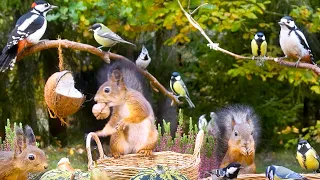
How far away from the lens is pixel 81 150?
545 cm

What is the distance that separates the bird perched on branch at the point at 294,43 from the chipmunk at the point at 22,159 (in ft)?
5.66

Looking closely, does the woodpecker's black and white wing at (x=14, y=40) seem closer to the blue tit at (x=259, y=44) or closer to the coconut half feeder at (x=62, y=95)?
the coconut half feeder at (x=62, y=95)

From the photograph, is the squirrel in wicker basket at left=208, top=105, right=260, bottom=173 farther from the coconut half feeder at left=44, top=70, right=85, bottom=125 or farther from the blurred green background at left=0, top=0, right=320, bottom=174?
the blurred green background at left=0, top=0, right=320, bottom=174

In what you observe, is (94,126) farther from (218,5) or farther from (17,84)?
(218,5)

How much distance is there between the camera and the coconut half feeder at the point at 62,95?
2100mm

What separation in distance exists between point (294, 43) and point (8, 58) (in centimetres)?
165

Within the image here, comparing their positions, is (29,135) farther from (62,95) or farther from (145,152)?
(145,152)

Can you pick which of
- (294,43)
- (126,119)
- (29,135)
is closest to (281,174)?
(126,119)

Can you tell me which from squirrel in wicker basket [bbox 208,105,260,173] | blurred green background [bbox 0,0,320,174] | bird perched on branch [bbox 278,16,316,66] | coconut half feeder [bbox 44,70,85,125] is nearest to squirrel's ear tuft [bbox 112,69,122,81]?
coconut half feeder [bbox 44,70,85,125]

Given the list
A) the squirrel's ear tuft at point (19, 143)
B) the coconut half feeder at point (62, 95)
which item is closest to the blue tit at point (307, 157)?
the coconut half feeder at point (62, 95)

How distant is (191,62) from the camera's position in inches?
257

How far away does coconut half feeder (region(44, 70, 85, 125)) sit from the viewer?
2100mm

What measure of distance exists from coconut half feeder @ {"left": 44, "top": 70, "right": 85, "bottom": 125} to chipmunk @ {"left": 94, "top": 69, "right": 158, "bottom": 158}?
0.11 m

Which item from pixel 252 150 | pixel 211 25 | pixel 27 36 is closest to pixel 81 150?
pixel 211 25
